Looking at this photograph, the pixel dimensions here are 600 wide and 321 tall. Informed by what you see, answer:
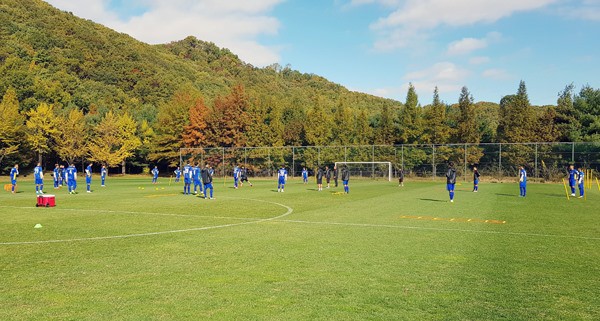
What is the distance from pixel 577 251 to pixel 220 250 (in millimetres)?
8085

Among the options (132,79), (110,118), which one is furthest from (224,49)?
(110,118)

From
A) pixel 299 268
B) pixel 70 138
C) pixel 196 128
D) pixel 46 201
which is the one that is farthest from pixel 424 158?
pixel 70 138

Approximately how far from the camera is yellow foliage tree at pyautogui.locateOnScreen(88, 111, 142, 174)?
6869 cm

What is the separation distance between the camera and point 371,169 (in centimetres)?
5503

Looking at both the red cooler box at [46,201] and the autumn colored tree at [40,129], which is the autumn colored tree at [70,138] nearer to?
the autumn colored tree at [40,129]

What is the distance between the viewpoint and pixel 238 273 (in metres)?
8.34

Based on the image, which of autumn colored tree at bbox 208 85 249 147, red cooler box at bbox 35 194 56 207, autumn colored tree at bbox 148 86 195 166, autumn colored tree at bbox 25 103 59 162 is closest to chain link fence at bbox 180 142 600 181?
autumn colored tree at bbox 208 85 249 147

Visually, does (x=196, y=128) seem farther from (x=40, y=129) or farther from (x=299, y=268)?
(x=299, y=268)

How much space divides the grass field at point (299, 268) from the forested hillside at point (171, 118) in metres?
45.8

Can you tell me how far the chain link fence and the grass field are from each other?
33.3 metres

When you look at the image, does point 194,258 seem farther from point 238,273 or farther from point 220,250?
point 238,273

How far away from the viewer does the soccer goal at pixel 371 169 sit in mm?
54438

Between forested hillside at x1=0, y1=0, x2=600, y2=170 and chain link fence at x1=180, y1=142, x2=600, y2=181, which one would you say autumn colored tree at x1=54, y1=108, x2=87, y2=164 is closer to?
forested hillside at x1=0, y1=0, x2=600, y2=170

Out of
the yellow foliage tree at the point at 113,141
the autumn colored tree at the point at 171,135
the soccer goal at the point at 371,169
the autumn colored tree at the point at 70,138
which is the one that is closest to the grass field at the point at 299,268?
the soccer goal at the point at 371,169
